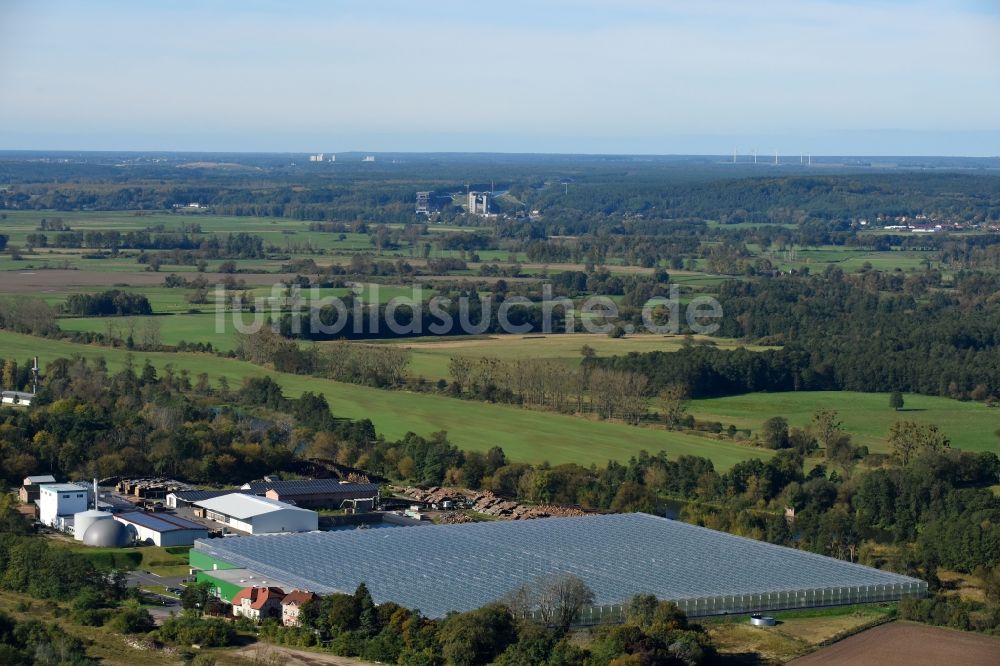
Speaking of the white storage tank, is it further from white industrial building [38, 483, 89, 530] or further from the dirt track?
the dirt track

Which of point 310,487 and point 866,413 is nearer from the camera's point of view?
point 310,487

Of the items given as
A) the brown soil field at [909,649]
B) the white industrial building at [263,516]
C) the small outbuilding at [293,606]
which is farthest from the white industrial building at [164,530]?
the brown soil field at [909,649]

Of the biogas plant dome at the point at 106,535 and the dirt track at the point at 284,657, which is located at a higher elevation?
the dirt track at the point at 284,657

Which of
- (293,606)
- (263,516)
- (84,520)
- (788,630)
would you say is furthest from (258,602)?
(788,630)

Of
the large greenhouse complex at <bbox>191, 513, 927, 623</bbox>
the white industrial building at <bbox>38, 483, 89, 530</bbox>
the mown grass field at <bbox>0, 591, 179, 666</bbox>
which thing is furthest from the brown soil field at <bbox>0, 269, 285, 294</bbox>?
the mown grass field at <bbox>0, 591, 179, 666</bbox>

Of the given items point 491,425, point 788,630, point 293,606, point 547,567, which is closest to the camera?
point 293,606

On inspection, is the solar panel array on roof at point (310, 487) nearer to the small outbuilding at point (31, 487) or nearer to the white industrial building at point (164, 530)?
the white industrial building at point (164, 530)

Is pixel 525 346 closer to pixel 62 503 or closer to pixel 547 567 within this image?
pixel 62 503
